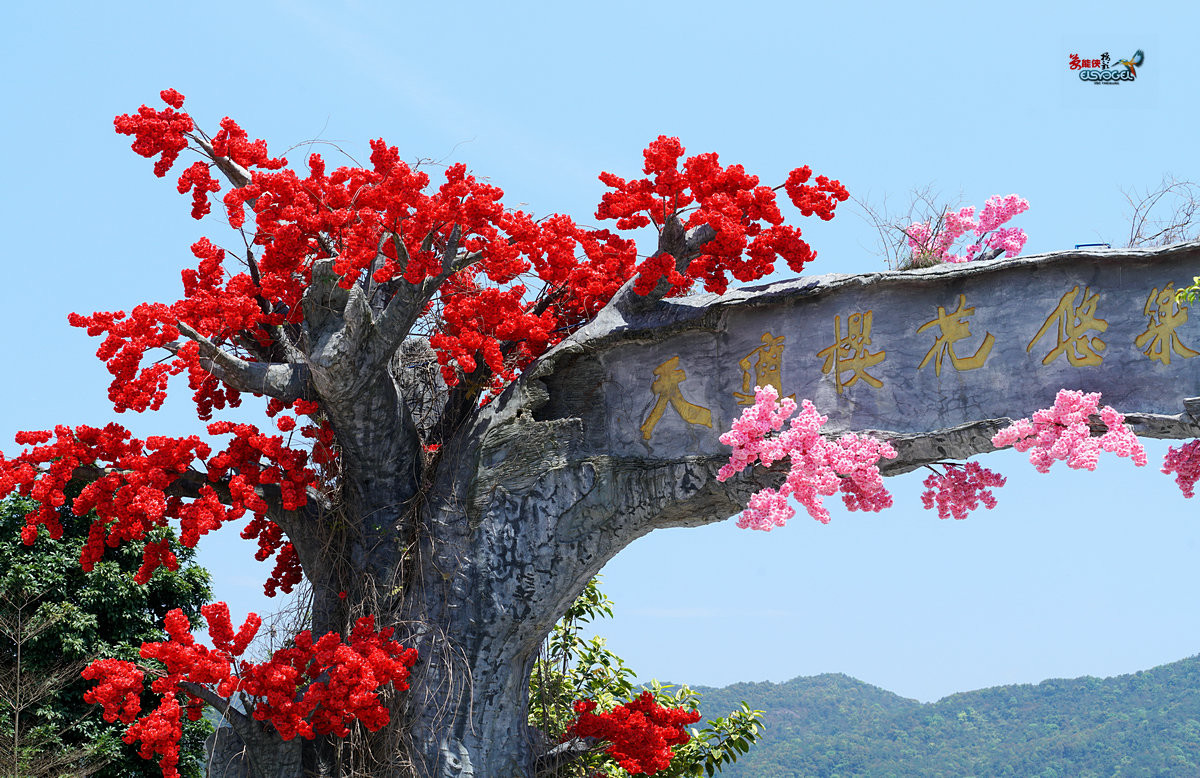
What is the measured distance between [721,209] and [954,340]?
1.22 meters

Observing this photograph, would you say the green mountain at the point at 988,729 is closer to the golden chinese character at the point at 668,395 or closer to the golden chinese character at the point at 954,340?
the golden chinese character at the point at 668,395

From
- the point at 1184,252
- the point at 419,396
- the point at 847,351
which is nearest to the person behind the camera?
the point at 1184,252

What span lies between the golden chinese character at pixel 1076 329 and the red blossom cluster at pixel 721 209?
1.19 m

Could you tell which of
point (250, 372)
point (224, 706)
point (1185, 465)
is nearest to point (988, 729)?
point (1185, 465)

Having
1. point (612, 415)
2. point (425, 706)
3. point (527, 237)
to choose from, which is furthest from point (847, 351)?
point (425, 706)

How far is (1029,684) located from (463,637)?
20.9 metres

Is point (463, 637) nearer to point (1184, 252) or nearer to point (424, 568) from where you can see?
point (424, 568)

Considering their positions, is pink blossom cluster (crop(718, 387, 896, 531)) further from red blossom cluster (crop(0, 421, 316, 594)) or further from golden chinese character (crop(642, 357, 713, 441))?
red blossom cluster (crop(0, 421, 316, 594))

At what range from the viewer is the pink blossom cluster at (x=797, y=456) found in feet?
14.0

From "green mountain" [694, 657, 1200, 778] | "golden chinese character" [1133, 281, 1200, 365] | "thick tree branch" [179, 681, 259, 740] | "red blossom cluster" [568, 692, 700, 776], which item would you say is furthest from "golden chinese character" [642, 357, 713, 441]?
"green mountain" [694, 657, 1200, 778]

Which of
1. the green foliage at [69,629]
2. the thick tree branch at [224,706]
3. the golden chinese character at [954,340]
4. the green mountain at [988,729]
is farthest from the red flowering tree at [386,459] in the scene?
the green mountain at [988,729]

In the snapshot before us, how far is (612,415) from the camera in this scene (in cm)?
498

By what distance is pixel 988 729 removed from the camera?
21.7m

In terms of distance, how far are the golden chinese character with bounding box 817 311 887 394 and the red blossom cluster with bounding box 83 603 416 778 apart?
227cm
